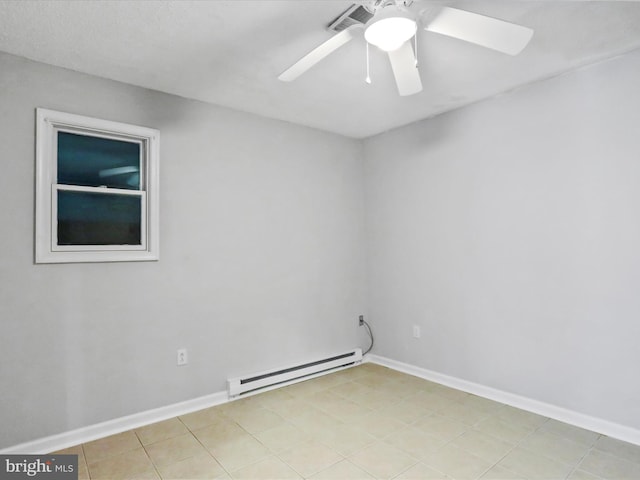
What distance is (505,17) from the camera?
1.98 meters

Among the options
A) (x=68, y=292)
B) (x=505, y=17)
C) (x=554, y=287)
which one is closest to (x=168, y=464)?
(x=68, y=292)

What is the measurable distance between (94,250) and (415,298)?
2781mm

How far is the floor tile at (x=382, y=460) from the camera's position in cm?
206

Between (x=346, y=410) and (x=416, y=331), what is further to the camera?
(x=416, y=331)

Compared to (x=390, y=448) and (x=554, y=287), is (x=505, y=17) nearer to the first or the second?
(x=554, y=287)

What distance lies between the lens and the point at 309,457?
2.21m

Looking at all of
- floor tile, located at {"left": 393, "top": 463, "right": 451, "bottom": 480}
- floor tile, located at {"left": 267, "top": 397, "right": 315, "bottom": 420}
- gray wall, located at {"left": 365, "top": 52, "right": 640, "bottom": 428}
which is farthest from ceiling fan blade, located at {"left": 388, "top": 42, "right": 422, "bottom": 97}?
floor tile, located at {"left": 267, "top": 397, "right": 315, "bottom": 420}

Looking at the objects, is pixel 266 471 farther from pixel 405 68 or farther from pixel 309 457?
pixel 405 68

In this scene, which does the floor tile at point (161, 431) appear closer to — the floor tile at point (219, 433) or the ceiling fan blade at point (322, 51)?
the floor tile at point (219, 433)

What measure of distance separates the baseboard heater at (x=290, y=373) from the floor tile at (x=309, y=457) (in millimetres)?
922

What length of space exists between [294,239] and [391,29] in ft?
7.45

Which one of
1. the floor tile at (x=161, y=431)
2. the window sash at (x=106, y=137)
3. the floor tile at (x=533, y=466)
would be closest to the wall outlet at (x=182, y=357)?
the floor tile at (x=161, y=431)

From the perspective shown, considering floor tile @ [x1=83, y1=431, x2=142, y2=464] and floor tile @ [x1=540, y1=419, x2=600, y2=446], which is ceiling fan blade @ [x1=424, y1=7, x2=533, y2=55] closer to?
floor tile @ [x1=540, y1=419, x2=600, y2=446]

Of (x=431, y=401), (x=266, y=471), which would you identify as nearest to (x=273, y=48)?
(x=266, y=471)
